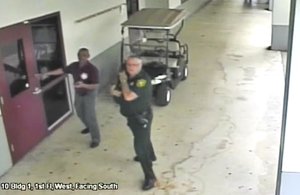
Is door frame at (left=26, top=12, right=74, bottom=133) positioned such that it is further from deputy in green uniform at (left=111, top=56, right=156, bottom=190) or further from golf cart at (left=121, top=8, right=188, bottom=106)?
deputy in green uniform at (left=111, top=56, right=156, bottom=190)

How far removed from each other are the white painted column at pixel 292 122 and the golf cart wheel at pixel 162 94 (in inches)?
179

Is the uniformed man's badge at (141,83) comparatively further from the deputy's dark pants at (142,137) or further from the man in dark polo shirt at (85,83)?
the man in dark polo shirt at (85,83)

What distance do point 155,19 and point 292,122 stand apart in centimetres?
570

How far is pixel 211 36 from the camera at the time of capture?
579 inches

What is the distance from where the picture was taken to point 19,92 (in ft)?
21.1

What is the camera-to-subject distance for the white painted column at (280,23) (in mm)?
12172

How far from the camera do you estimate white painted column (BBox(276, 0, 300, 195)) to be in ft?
11.6

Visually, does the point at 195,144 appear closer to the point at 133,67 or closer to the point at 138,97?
the point at 138,97

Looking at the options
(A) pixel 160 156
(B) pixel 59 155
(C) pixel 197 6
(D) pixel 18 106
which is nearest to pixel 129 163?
(A) pixel 160 156

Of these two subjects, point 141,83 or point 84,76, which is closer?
point 141,83

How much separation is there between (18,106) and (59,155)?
944 millimetres

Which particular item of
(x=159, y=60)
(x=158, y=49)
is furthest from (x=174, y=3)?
(x=159, y=60)

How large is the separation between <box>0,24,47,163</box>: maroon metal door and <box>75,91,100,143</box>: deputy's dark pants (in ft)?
2.42

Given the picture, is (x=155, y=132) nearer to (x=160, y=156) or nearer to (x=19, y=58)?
(x=160, y=156)
